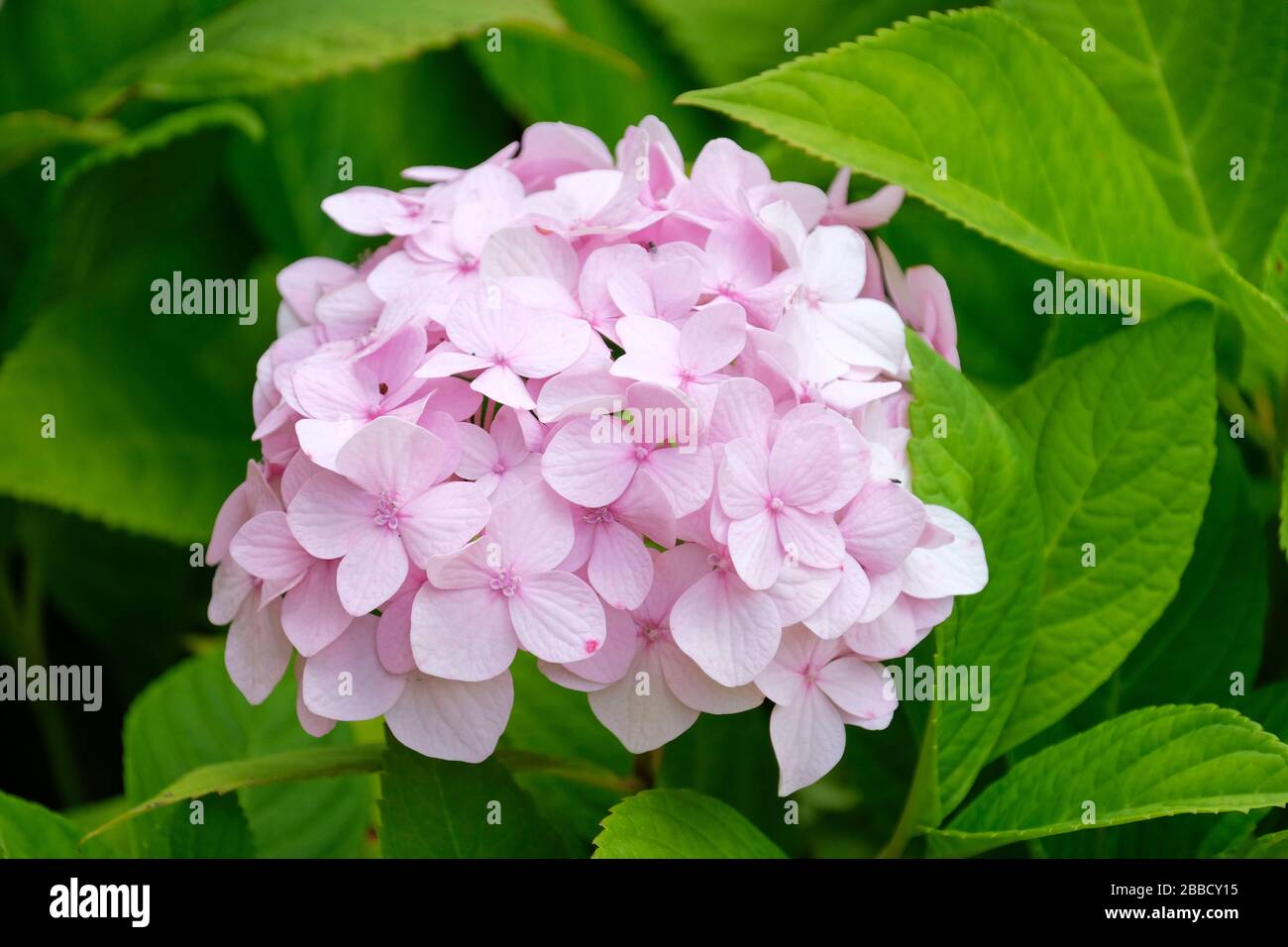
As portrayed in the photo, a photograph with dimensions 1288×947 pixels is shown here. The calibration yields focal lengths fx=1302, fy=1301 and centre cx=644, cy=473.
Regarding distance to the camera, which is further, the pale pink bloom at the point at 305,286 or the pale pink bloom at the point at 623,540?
the pale pink bloom at the point at 305,286

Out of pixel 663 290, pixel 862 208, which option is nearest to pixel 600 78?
pixel 862 208

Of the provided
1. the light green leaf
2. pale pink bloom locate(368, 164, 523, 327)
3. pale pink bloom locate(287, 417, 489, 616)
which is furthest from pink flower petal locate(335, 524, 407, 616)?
the light green leaf

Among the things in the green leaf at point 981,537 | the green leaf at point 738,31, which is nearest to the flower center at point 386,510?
the green leaf at point 981,537

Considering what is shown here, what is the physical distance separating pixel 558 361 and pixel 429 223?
0.44 ft

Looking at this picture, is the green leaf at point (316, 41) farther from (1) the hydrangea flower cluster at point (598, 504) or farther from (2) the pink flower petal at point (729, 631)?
(2) the pink flower petal at point (729, 631)

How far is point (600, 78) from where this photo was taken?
120cm

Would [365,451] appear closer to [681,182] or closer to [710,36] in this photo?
[681,182]

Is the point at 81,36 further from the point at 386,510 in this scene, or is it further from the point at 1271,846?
the point at 1271,846

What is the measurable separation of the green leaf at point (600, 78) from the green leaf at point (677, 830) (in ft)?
2.38

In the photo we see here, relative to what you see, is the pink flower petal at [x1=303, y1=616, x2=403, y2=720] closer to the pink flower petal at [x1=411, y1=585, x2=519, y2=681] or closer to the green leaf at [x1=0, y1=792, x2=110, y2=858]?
the pink flower petal at [x1=411, y1=585, x2=519, y2=681]

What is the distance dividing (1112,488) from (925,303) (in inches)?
5.1

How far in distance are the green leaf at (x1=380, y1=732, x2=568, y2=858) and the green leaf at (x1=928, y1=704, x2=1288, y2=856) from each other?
199mm

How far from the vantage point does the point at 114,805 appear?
0.93m

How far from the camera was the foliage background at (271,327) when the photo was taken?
0.71m
